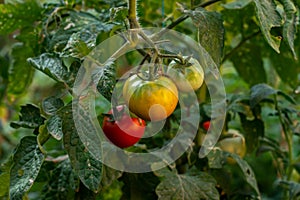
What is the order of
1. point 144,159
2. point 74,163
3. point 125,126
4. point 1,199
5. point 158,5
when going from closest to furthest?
point 74,163
point 125,126
point 144,159
point 1,199
point 158,5

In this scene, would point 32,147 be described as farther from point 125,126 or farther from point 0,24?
point 0,24

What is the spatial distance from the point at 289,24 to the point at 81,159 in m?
0.37

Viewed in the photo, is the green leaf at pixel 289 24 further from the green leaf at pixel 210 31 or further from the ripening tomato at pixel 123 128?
the ripening tomato at pixel 123 128

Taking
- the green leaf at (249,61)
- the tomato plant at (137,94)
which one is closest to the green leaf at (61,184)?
the tomato plant at (137,94)

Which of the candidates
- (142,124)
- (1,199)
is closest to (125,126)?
(142,124)

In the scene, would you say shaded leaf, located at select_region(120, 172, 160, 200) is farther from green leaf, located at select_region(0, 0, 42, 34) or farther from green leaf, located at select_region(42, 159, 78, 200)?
green leaf, located at select_region(0, 0, 42, 34)

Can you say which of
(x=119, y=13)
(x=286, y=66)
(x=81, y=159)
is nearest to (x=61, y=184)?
(x=81, y=159)

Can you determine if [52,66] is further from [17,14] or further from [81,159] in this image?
[17,14]

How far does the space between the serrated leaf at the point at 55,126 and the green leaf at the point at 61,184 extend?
136 mm

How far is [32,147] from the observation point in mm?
669

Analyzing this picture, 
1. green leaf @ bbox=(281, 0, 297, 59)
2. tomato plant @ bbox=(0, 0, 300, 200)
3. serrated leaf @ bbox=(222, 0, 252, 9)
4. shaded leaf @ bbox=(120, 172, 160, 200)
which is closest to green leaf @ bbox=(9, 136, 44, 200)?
tomato plant @ bbox=(0, 0, 300, 200)

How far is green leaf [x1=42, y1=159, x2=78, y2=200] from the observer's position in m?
0.77

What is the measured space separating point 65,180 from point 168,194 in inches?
6.2

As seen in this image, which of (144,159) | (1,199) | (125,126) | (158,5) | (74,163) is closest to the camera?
(74,163)
